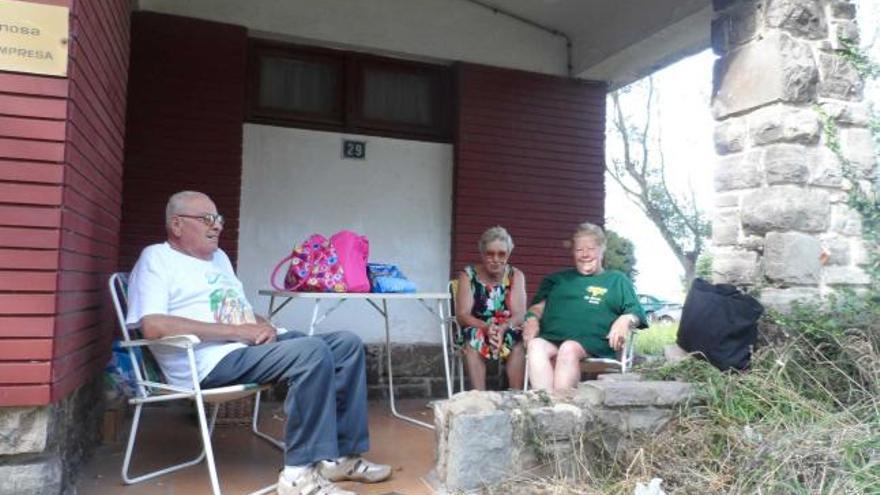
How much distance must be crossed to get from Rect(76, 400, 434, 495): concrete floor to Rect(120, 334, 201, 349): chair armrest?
584mm

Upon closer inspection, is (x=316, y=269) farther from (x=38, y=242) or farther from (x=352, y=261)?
(x=38, y=242)

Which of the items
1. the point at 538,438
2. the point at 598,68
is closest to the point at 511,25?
the point at 598,68

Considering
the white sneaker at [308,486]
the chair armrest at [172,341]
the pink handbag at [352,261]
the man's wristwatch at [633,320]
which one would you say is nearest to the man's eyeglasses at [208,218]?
the chair armrest at [172,341]

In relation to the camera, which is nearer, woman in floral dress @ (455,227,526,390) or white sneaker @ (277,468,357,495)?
white sneaker @ (277,468,357,495)

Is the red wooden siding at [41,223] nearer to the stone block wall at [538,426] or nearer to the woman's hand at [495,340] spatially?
the stone block wall at [538,426]

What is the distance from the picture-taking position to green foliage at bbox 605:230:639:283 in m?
11.2

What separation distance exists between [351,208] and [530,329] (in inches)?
73.7

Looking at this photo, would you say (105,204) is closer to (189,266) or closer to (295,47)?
(189,266)

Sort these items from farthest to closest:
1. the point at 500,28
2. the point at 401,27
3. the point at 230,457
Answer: the point at 500,28
the point at 401,27
the point at 230,457

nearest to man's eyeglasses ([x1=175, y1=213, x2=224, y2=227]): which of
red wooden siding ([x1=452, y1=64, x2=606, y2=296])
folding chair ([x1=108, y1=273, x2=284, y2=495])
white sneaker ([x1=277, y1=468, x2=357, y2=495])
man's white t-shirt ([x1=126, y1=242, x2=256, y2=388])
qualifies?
man's white t-shirt ([x1=126, y1=242, x2=256, y2=388])

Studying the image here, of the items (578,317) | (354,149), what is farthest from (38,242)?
(354,149)

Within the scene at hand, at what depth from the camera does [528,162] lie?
545 cm

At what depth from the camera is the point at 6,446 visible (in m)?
2.24

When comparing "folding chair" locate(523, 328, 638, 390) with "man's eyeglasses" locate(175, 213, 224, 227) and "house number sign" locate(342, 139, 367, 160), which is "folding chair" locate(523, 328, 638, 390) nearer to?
"man's eyeglasses" locate(175, 213, 224, 227)
